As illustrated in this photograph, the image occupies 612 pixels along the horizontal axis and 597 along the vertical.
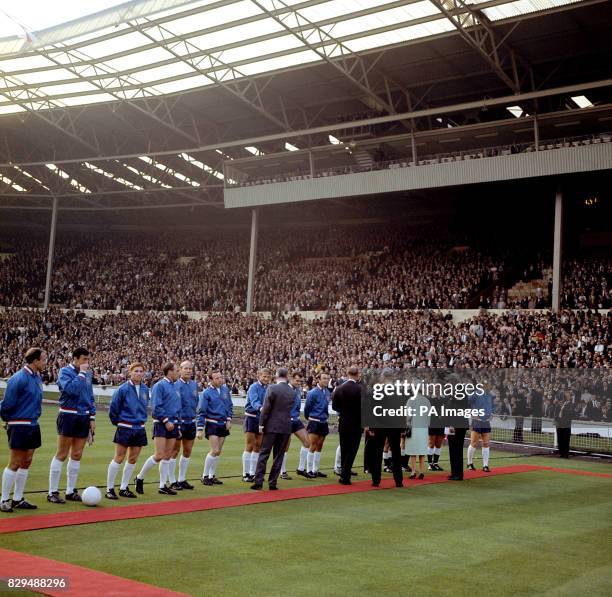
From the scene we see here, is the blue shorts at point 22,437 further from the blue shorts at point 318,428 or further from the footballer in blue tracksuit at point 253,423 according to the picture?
the blue shorts at point 318,428

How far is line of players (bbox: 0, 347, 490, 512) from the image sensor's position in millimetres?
9805

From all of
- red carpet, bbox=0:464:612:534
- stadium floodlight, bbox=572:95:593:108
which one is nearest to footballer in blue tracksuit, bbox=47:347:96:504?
red carpet, bbox=0:464:612:534

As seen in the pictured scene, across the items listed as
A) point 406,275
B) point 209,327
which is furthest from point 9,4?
point 406,275

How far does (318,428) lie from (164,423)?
13.0 feet

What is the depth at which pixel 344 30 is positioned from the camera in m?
29.0

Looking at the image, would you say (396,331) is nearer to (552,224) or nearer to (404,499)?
(552,224)

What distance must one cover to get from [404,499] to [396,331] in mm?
20602

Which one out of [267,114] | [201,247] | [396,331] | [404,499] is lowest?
[404,499]

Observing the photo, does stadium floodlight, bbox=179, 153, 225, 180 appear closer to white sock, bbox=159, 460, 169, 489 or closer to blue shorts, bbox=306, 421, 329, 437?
blue shorts, bbox=306, 421, 329, 437

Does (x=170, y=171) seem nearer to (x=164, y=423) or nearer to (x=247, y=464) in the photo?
(x=247, y=464)

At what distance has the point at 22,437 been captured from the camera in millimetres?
9688

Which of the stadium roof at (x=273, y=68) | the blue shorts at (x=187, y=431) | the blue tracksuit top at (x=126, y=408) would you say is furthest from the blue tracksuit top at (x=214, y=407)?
the stadium roof at (x=273, y=68)

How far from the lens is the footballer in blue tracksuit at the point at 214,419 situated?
13312mm

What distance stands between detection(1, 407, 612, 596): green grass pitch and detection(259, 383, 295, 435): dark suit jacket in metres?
1.30
